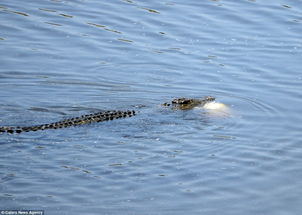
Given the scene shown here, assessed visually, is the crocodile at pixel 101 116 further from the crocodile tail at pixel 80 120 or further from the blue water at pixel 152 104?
the blue water at pixel 152 104

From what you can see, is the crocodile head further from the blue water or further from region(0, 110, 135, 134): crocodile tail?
region(0, 110, 135, 134): crocodile tail

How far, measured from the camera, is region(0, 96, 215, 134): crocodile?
11.9 m

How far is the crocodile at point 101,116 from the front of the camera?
11.9m

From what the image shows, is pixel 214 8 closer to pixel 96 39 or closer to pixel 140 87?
pixel 96 39

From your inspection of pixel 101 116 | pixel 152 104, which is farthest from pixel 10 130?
pixel 152 104

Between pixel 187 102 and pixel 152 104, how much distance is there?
0.68 meters

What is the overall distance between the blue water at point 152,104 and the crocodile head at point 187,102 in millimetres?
147

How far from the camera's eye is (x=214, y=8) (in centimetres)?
1897

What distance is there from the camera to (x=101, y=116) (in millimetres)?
12641

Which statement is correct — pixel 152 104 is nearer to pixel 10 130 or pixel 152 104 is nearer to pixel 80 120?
pixel 80 120

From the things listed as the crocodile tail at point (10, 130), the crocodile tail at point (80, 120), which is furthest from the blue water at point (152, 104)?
the crocodile tail at point (10, 130)

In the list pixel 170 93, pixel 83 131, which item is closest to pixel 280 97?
pixel 170 93

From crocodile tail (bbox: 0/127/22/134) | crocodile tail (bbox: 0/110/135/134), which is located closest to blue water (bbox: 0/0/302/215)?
crocodile tail (bbox: 0/110/135/134)

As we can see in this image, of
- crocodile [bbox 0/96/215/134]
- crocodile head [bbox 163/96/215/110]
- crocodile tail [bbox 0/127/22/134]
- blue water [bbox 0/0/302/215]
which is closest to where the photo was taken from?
blue water [bbox 0/0/302/215]
